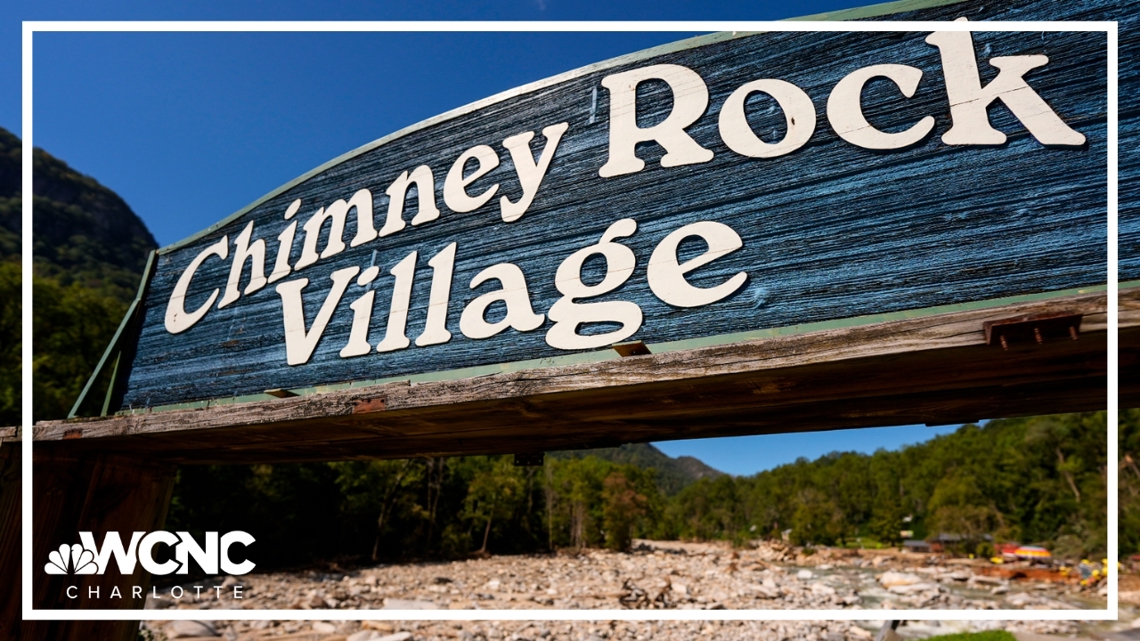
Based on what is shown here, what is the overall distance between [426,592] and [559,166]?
65.5 feet

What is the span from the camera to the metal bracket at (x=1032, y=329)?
137 centimetres

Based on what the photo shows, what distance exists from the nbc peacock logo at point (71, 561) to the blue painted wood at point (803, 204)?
1289 mm

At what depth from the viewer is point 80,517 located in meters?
3.19

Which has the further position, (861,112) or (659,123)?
(659,123)

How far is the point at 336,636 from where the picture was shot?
12.4 meters

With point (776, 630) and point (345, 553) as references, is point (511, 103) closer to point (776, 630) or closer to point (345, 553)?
point (776, 630)

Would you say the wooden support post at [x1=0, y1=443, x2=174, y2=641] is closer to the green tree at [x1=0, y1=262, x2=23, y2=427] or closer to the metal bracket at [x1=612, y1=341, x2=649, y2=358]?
the metal bracket at [x1=612, y1=341, x2=649, y2=358]

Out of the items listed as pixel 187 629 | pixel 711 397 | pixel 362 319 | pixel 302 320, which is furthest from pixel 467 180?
pixel 187 629

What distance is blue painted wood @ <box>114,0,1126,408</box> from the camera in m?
1.67

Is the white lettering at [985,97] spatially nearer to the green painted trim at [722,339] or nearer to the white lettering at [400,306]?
the green painted trim at [722,339]

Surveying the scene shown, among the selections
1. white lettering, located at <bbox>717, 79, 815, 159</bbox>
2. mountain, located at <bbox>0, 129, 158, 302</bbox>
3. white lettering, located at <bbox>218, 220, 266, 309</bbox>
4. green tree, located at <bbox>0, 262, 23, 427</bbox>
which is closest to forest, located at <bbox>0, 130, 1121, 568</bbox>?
green tree, located at <bbox>0, 262, 23, 427</bbox>

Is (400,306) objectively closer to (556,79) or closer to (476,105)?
(476,105)

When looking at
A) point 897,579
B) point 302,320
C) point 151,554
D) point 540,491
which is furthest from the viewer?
point 540,491

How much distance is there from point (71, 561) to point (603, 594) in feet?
61.5
